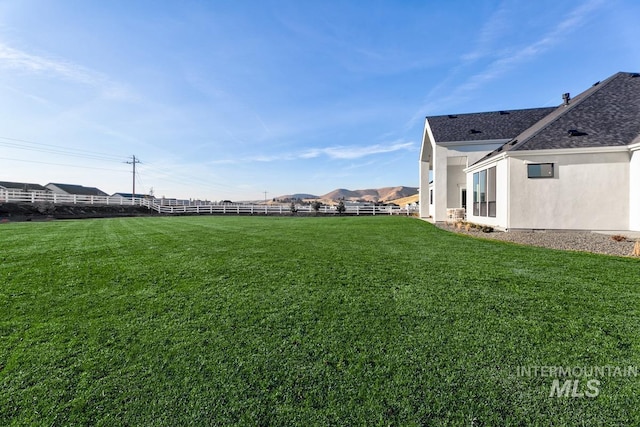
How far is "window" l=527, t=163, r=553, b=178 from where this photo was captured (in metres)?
9.94

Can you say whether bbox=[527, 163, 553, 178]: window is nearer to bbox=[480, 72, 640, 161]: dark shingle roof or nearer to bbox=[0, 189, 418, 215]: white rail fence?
bbox=[480, 72, 640, 161]: dark shingle roof

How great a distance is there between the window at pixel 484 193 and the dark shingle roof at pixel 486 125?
11.1 feet

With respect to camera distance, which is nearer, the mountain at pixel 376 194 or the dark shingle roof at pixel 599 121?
the dark shingle roof at pixel 599 121

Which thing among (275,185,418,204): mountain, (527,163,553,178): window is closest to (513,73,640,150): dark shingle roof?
(527,163,553,178): window

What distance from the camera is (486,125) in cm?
1620

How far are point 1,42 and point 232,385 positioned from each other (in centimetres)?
1543

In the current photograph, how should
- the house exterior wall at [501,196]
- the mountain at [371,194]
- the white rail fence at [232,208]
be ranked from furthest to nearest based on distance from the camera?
the mountain at [371,194] → the white rail fence at [232,208] → the house exterior wall at [501,196]

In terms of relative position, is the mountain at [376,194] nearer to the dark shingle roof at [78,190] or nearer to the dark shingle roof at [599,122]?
the dark shingle roof at [78,190]

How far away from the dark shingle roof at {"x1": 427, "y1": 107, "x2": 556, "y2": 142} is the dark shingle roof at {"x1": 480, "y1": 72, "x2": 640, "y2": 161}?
3582 millimetres

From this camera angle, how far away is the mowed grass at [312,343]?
1750mm

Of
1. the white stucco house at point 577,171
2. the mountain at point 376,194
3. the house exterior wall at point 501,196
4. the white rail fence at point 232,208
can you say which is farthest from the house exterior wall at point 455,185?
the mountain at point 376,194

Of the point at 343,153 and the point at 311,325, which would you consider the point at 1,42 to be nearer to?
the point at 311,325

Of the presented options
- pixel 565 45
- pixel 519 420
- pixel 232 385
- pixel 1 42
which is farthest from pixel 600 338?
pixel 1 42

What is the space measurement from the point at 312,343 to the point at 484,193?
1310cm
